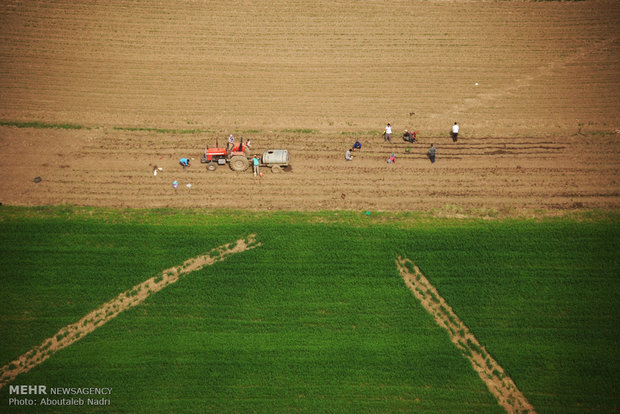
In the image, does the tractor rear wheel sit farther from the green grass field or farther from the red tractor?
the green grass field

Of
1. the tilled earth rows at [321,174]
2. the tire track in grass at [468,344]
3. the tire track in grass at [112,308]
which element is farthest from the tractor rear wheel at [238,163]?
the tire track in grass at [468,344]

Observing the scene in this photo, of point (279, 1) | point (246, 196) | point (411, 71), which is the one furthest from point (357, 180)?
point (279, 1)

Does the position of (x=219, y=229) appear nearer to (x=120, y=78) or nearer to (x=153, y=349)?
(x=153, y=349)

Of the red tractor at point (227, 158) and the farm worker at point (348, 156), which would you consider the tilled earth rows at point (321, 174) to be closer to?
the farm worker at point (348, 156)

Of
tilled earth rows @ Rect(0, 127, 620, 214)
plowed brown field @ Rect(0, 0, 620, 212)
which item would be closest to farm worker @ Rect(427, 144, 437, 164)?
tilled earth rows @ Rect(0, 127, 620, 214)

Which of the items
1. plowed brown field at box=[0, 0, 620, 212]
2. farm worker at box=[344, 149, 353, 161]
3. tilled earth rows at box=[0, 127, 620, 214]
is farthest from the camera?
farm worker at box=[344, 149, 353, 161]

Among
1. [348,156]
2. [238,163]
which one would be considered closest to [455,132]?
[348,156]

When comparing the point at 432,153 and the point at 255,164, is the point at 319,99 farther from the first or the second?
the point at 432,153
